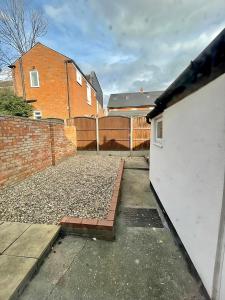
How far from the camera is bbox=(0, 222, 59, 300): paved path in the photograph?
1729 millimetres

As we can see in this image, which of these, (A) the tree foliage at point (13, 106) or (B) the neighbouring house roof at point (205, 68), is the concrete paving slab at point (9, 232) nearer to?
(B) the neighbouring house roof at point (205, 68)

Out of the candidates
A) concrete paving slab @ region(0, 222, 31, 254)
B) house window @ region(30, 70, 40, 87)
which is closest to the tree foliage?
house window @ region(30, 70, 40, 87)

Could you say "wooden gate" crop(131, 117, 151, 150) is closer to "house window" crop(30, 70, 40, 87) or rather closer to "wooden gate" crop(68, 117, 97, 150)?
"wooden gate" crop(68, 117, 97, 150)

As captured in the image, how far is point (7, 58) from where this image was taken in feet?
52.2

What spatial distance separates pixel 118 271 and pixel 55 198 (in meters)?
2.25

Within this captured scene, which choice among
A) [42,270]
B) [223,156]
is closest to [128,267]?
[42,270]

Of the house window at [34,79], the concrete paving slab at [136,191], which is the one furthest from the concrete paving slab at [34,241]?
the house window at [34,79]

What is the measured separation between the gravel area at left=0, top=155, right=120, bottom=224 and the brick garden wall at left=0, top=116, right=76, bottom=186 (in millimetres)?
361

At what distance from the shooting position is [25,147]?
504 cm

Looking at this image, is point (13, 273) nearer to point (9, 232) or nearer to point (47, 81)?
point (9, 232)

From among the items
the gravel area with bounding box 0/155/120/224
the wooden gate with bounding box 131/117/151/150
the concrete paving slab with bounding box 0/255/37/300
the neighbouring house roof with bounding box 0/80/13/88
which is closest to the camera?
the concrete paving slab with bounding box 0/255/37/300

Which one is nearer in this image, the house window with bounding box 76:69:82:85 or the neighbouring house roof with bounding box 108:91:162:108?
the house window with bounding box 76:69:82:85

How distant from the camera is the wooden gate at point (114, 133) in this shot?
10.6 m

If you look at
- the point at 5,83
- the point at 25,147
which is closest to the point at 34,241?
the point at 25,147
